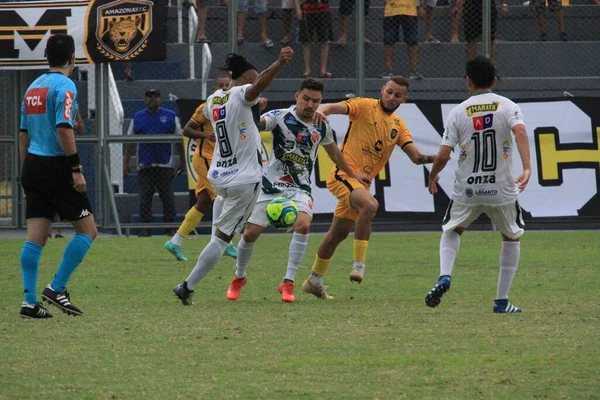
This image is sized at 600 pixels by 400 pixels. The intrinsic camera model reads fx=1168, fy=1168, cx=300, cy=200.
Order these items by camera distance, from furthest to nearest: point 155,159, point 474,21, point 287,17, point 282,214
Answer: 1. point 287,17
2. point 474,21
3. point 155,159
4. point 282,214

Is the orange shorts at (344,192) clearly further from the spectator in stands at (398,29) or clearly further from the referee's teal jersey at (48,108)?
the spectator in stands at (398,29)

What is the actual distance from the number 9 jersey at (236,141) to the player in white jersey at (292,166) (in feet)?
1.03

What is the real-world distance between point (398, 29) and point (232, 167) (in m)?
10.5

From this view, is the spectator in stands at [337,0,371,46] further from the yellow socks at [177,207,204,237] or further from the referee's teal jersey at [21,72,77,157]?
the referee's teal jersey at [21,72,77,157]

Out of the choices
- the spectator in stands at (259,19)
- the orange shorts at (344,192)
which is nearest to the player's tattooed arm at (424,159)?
the orange shorts at (344,192)

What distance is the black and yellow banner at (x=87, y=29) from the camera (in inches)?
708

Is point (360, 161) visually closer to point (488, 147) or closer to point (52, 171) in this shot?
point (488, 147)

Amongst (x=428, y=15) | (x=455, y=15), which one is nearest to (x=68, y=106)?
(x=455, y=15)

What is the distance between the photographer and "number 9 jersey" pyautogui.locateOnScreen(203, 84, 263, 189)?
9.65 meters

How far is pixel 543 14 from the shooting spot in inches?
820

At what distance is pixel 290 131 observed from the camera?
10.1m

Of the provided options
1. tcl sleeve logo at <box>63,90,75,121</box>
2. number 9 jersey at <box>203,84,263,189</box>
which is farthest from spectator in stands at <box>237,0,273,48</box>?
tcl sleeve logo at <box>63,90,75,121</box>

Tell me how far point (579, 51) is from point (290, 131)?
11989mm

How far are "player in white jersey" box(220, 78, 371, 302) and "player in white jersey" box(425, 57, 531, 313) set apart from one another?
1.42m
